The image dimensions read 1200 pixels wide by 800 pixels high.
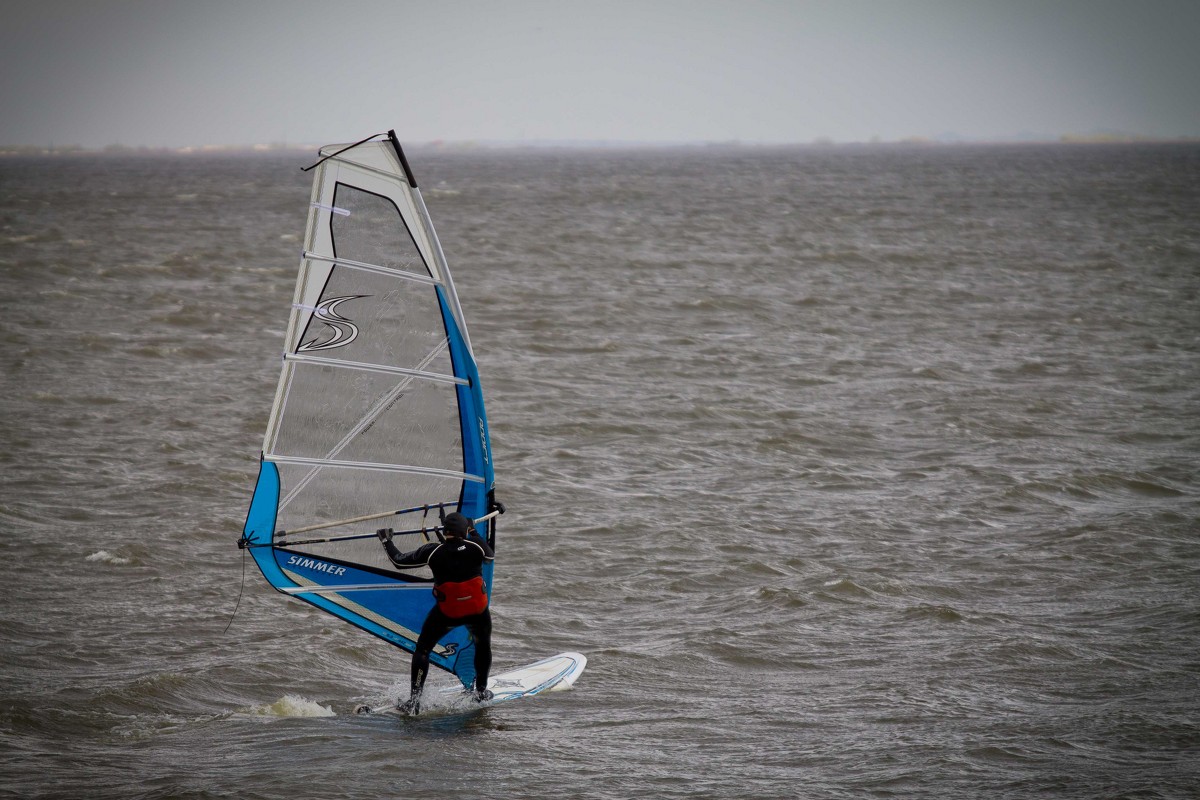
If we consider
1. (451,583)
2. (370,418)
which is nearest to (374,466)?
(370,418)

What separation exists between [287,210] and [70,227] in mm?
12397

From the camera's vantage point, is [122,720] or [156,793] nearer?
[156,793]

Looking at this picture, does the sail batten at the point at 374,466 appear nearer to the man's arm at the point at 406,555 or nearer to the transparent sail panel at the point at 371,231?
the man's arm at the point at 406,555

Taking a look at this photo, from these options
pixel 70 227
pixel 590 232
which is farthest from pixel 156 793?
pixel 70 227

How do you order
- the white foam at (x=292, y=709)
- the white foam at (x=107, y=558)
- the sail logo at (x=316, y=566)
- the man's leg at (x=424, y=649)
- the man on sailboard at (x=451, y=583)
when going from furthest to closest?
the white foam at (x=107, y=558)
the white foam at (x=292, y=709)
the sail logo at (x=316, y=566)
the man's leg at (x=424, y=649)
the man on sailboard at (x=451, y=583)

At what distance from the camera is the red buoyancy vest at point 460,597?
22.1ft

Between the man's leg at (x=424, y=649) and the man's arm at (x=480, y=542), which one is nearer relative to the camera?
the man's arm at (x=480, y=542)

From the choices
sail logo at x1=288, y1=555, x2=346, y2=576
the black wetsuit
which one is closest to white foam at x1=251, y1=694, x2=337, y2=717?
the black wetsuit

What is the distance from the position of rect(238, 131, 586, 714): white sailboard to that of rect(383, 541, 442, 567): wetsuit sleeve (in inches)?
6.2

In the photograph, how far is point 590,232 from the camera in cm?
4488

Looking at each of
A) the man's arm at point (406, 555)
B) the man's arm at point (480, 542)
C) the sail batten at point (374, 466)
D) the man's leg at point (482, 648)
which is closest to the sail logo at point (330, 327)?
the sail batten at point (374, 466)

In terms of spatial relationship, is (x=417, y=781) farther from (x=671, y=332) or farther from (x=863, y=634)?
(x=671, y=332)

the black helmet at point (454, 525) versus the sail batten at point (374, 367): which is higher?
the sail batten at point (374, 367)

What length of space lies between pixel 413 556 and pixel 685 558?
4156 mm
